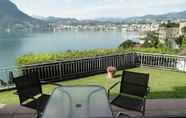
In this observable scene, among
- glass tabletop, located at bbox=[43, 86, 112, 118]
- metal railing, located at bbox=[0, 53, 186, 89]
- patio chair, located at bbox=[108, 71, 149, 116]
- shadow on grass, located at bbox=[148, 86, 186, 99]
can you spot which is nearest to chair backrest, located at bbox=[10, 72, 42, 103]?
glass tabletop, located at bbox=[43, 86, 112, 118]

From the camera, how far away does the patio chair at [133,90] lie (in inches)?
163

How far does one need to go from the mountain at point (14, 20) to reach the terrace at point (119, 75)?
138 ft

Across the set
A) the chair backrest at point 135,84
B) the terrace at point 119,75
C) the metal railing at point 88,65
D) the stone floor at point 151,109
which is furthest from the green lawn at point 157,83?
the chair backrest at point 135,84

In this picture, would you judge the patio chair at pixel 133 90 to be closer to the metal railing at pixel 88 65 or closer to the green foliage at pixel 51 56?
the metal railing at pixel 88 65

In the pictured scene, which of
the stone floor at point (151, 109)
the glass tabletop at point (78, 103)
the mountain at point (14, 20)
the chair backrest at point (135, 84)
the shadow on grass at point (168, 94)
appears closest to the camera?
the glass tabletop at point (78, 103)

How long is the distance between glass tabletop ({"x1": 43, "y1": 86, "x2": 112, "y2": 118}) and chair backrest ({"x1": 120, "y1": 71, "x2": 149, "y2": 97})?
1275 millimetres

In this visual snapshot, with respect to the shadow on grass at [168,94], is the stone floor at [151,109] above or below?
above

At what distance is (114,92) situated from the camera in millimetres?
6406

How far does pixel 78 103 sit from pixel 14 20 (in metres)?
57.9

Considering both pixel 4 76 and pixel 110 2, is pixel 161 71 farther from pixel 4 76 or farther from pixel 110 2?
pixel 110 2

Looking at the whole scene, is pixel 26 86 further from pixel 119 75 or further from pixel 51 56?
pixel 119 75

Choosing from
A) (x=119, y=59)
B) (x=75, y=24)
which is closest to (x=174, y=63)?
(x=119, y=59)

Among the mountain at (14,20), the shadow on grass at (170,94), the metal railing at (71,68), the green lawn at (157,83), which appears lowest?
the green lawn at (157,83)

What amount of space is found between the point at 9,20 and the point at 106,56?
5012 centimetres
